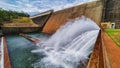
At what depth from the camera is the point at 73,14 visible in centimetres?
448

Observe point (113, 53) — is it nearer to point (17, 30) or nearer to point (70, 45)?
point (70, 45)

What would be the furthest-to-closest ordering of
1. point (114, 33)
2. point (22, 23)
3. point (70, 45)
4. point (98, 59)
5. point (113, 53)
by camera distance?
point (114, 33) → point (22, 23) → point (70, 45) → point (113, 53) → point (98, 59)

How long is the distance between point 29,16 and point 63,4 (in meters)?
0.84

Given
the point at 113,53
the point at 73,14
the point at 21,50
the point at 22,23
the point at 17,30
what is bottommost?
the point at 113,53

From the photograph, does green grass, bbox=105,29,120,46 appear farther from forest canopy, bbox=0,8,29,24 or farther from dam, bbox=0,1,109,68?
forest canopy, bbox=0,8,29,24

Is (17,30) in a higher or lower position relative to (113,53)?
higher

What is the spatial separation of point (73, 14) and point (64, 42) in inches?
27.4

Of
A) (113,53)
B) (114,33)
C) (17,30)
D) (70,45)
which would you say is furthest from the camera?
(114,33)

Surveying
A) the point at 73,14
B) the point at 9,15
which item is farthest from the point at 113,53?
the point at 9,15

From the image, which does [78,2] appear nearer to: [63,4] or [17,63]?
[63,4]

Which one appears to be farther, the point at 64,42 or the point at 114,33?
the point at 114,33

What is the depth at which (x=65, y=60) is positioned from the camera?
147 inches

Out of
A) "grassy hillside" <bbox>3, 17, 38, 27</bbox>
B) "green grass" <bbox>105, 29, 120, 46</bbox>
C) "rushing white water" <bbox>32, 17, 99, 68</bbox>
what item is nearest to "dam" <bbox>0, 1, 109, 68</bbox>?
"rushing white water" <bbox>32, 17, 99, 68</bbox>

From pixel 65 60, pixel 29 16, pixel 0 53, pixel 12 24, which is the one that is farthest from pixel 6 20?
pixel 65 60
